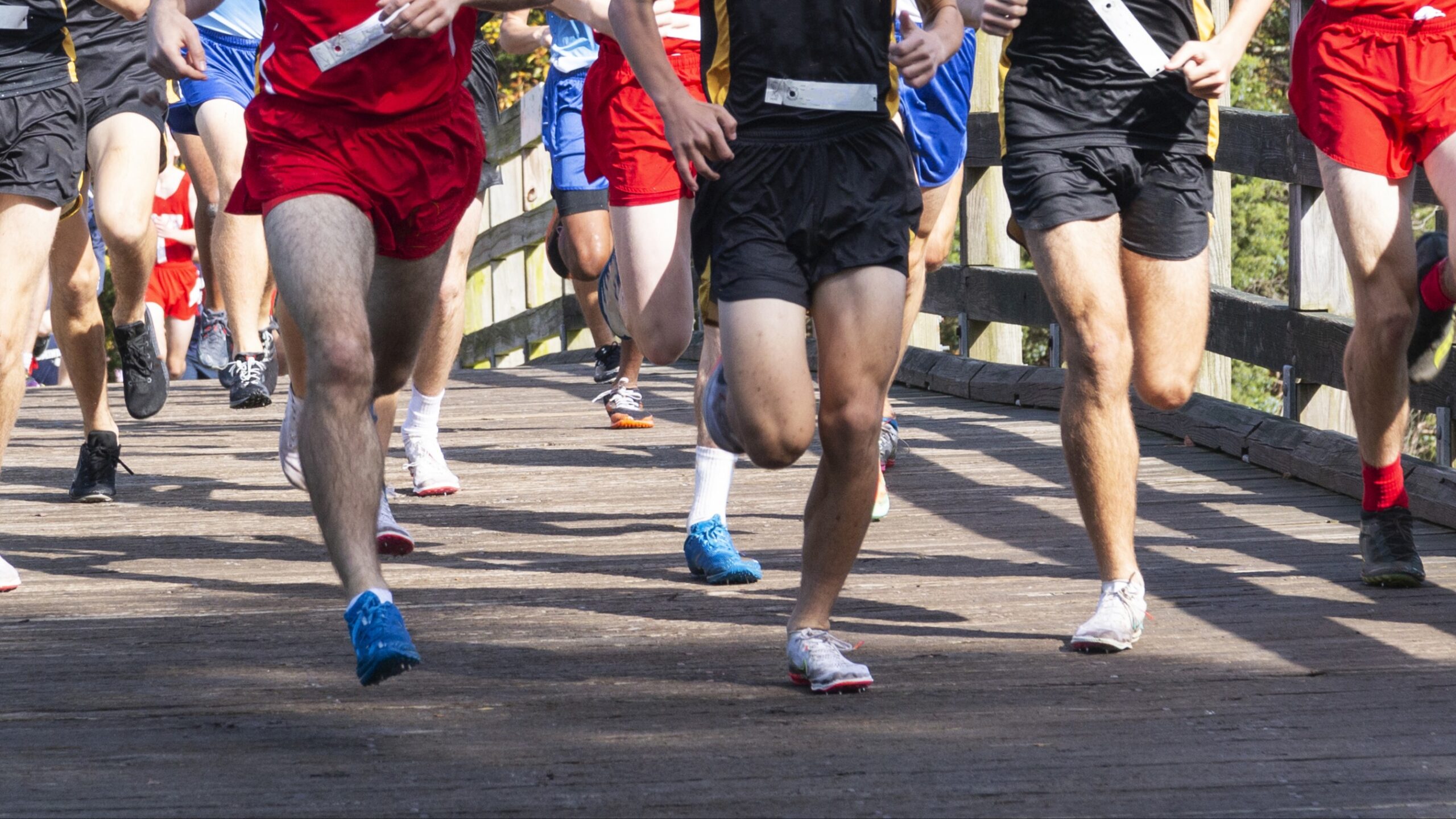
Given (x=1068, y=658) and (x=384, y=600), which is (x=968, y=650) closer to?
(x=1068, y=658)

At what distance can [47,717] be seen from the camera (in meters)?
3.87

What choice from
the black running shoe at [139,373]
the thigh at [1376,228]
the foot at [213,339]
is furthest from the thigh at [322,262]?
the foot at [213,339]

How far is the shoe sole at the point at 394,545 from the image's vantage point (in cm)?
571

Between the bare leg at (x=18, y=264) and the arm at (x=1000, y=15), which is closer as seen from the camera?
the arm at (x=1000, y=15)

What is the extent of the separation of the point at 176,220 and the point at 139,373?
22.8ft

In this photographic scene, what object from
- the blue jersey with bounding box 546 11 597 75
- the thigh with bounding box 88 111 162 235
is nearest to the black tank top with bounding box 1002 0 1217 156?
the thigh with bounding box 88 111 162 235

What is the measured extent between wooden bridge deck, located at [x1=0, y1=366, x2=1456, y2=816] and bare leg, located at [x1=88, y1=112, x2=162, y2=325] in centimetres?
94

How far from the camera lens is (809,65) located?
4035mm

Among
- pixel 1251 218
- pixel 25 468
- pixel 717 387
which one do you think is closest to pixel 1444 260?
pixel 717 387

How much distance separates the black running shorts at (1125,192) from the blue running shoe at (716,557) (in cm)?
121

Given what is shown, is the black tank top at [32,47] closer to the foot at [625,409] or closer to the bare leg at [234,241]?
the bare leg at [234,241]

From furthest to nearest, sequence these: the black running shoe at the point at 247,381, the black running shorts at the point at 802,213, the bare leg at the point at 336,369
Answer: the black running shoe at the point at 247,381 → the black running shorts at the point at 802,213 → the bare leg at the point at 336,369

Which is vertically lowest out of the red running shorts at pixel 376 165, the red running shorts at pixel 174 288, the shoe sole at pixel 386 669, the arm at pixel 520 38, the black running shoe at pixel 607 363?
the red running shorts at pixel 174 288

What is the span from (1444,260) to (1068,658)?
66.6 inches
